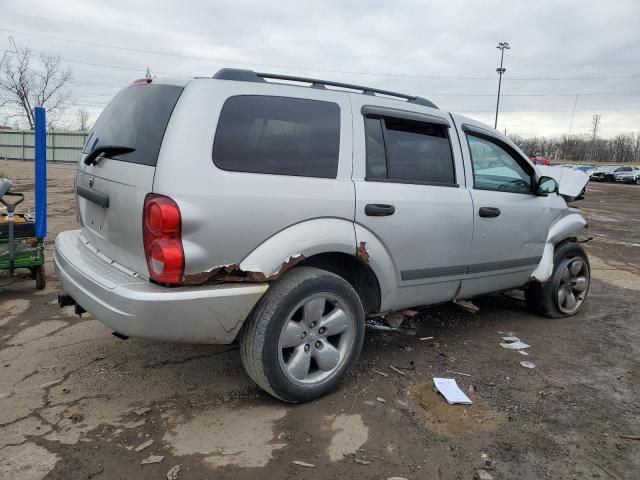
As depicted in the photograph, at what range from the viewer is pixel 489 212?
12.8 ft

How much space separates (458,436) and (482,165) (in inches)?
85.0

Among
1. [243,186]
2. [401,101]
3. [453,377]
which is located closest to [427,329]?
[453,377]

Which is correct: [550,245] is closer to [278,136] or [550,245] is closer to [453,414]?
A: [453,414]

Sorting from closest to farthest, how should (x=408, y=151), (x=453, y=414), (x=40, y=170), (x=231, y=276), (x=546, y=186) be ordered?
(x=231, y=276) → (x=453, y=414) → (x=408, y=151) → (x=546, y=186) → (x=40, y=170)

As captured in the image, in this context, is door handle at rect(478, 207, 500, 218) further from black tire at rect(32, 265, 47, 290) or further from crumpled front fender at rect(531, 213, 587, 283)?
black tire at rect(32, 265, 47, 290)

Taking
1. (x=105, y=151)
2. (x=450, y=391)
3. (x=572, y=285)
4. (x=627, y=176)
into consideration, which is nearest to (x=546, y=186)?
(x=572, y=285)

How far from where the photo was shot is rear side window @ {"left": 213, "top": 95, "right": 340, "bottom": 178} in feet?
9.11

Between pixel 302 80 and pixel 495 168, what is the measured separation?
6.15 ft

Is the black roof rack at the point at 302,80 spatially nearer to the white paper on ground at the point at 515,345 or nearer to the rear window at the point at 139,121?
the rear window at the point at 139,121

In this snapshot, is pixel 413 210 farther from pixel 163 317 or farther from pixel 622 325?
pixel 622 325

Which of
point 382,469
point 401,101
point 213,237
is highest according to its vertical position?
point 401,101

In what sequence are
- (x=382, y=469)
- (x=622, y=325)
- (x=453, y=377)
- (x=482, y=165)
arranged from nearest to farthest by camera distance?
1. (x=382, y=469)
2. (x=453, y=377)
3. (x=482, y=165)
4. (x=622, y=325)

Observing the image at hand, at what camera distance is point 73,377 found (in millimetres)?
3359

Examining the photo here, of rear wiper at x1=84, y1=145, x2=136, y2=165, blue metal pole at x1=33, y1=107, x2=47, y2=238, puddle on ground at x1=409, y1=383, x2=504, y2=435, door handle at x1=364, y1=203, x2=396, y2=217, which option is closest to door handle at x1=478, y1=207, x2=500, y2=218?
door handle at x1=364, y1=203, x2=396, y2=217
